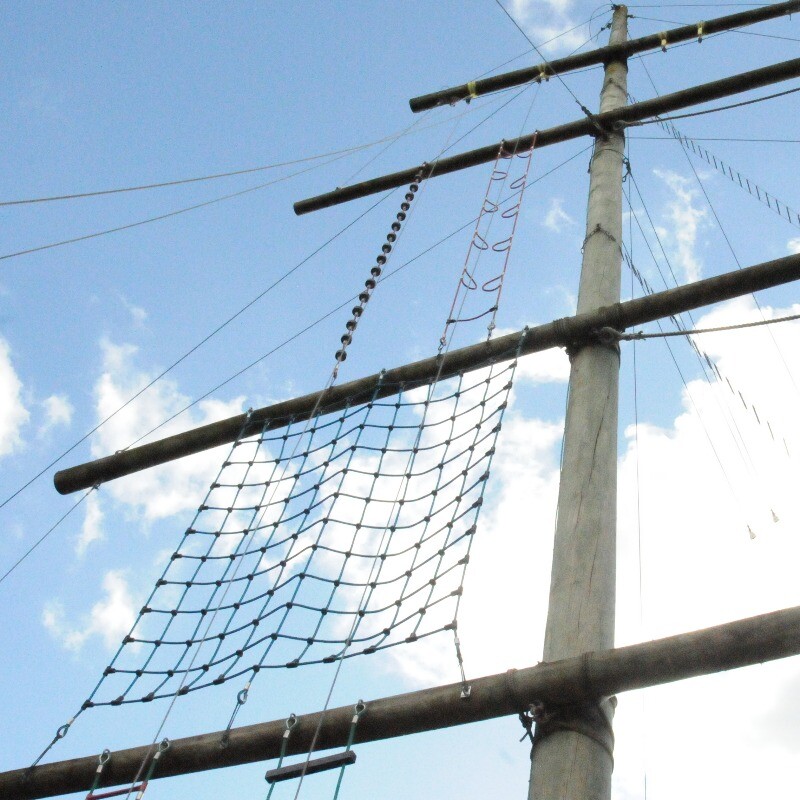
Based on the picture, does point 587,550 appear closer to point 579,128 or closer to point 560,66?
point 579,128

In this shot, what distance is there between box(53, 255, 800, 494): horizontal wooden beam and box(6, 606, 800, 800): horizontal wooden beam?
6.16 ft

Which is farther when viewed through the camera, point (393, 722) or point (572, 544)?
point (572, 544)

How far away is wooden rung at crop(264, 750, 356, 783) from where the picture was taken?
9.55ft

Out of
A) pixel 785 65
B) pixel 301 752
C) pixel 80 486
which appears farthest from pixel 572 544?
pixel 785 65

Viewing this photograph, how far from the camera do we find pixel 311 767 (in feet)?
9.67

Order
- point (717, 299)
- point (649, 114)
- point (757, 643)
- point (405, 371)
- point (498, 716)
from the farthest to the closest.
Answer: point (649, 114), point (405, 371), point (717, 299), point (498, 716), point (757, 643)

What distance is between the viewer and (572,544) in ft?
10.9

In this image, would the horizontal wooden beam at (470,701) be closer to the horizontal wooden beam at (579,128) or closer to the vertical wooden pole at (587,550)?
the vertical wooden pole at (587,550)

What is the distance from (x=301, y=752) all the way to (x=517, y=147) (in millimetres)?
5093

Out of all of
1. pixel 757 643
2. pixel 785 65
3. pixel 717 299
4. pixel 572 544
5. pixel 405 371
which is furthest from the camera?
pixel 785 65

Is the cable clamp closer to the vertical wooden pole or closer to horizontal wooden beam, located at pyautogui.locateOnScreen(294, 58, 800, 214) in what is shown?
the vertical wooden pole

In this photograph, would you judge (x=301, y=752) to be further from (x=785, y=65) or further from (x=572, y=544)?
(x=785, y=65)

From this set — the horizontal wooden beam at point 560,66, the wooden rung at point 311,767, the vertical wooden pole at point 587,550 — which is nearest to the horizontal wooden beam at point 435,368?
the vertical wooden pole at point 587,550

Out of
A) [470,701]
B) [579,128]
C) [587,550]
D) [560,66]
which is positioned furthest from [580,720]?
[560,66]
